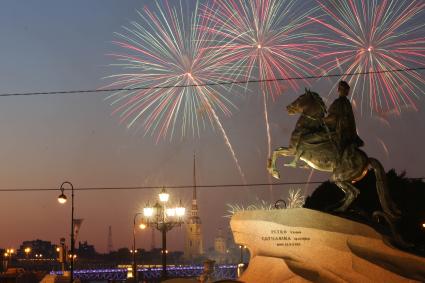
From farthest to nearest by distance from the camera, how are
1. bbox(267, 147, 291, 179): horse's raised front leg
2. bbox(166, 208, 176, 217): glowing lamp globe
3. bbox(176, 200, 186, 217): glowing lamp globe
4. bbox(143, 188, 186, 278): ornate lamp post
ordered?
bbox(176, 200, 186, 217): glowing lamp globe < bbox(166, 208, 176, 217): glowing lamp globe < bbox(143, 188, 186, 278): ornate lamp post < bbox(267, 147, 291, 179): horse's raised front leg

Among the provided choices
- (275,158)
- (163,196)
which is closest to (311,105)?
(275,158)

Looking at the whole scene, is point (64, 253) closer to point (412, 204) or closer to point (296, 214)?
point (296, 214)

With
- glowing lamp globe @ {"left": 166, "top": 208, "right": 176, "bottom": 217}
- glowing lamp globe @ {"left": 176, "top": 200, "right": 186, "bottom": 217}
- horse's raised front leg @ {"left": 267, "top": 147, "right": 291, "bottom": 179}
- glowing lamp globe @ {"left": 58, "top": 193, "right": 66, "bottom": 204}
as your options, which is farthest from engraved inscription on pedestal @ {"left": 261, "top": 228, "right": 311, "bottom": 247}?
glowing lamp globe @ {"left": 58, "top": 193, "right": 66, "bottom": 204}

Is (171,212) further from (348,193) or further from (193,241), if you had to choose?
(193,241)

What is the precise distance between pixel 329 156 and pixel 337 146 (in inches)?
12.2

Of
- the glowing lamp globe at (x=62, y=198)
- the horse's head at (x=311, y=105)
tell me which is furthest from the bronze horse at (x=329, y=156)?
the glowing lamp globe at (x=62, y=198)

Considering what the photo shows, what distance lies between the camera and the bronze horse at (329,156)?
1590 cm

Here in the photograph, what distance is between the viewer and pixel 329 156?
1602 centimetres

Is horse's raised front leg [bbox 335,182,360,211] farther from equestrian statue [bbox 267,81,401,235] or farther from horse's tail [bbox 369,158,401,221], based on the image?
horse's tail [bbox 369,158,401,221]

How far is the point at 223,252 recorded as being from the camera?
191 meters

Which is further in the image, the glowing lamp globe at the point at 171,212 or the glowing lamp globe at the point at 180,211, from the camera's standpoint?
the glowing lamp globe at the point at 180,211

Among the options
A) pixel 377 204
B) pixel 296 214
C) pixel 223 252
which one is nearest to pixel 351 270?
pixel 296 214

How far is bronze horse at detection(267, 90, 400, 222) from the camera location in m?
15.9

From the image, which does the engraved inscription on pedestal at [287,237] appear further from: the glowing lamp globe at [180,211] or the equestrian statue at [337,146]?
the glowing lamp globe at [180,211]
